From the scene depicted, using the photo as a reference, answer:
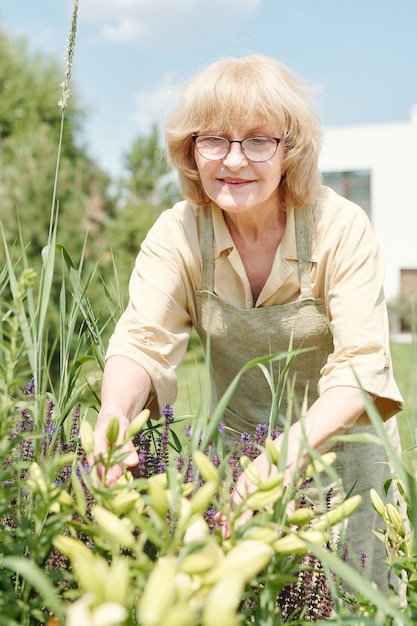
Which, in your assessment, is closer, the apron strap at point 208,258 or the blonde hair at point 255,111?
the blonde hair at point 255,111

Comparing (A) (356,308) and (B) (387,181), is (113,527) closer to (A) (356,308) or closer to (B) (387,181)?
(A) (356,308)

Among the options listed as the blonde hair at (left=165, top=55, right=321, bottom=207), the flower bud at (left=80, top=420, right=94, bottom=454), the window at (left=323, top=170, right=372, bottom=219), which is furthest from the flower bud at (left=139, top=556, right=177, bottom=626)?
the window at (left=323, top=170, right=372, bottom=219)

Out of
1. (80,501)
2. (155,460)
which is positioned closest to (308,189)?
(155,460)

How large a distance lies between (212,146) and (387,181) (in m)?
25.2

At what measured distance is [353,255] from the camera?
1.83m

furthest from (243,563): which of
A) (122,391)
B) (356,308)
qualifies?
(356,308)

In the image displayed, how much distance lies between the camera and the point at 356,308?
171 cm

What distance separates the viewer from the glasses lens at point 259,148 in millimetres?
1859

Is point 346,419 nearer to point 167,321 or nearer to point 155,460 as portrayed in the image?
point 155,460

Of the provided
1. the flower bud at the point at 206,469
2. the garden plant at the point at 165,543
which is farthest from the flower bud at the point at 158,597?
the flower bud at the point at 206,469

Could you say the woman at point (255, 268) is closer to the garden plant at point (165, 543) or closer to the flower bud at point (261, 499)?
the garden plant at point (165, 543)

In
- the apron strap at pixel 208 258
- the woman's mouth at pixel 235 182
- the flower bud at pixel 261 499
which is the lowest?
the flower bud at pixel 261 499

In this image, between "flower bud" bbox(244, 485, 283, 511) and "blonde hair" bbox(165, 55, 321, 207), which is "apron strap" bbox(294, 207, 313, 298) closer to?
"blonde hair" bbox(165, 55, 321, 207)

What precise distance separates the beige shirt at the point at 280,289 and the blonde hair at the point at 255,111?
10 centimetres
